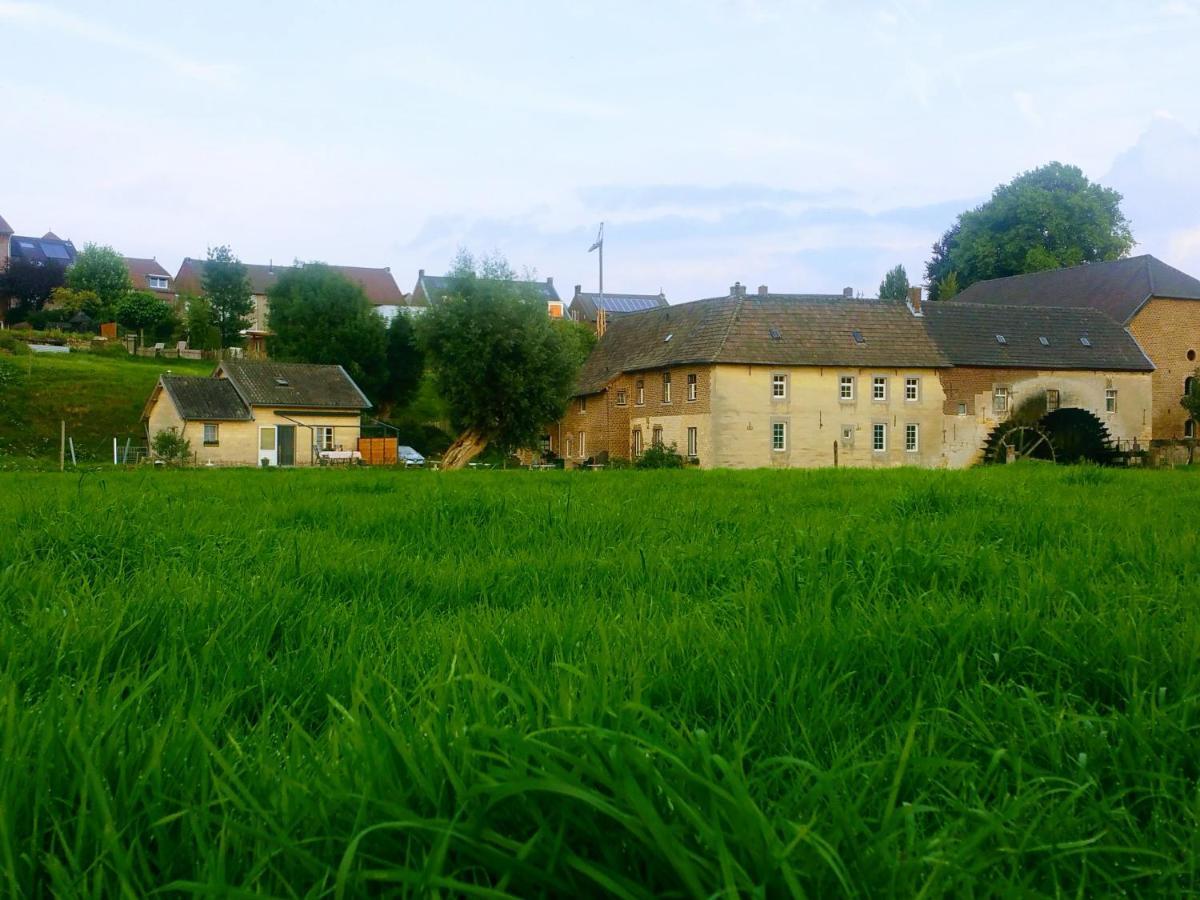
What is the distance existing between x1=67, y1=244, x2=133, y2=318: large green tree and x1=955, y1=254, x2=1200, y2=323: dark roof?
229 ft

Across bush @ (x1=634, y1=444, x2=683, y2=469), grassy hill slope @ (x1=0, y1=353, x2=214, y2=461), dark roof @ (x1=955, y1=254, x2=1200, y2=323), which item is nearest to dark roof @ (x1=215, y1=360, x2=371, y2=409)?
grassy hill slope @ (x1=0, y1=353, x2=214, y2=461)

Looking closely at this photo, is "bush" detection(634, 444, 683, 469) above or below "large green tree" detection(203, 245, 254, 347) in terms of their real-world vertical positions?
below

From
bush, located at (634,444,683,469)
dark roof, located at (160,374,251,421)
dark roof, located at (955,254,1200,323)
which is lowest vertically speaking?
bush, located at (634,444,683,469)

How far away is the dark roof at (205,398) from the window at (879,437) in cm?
3290

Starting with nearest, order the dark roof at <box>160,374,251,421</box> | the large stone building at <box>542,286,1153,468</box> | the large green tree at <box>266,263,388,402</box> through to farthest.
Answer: the dark roof at <box>160,374,251,421</box>, the large stone building at <box>542,286,1153,468</box>, the large green tree at <box>266,263,388,402</box>

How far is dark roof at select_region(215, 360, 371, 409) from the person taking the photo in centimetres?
5269

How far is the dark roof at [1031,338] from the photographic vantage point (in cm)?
5581

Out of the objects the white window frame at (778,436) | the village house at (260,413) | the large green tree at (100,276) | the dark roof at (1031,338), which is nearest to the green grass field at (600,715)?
the white window frame at (778,436)

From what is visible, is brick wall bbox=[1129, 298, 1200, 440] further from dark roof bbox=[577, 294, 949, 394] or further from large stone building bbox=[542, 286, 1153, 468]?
dark roof bbox=[577, 294, 949, 394]

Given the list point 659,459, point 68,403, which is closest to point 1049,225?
point 659,459

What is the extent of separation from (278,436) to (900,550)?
51.6 metres

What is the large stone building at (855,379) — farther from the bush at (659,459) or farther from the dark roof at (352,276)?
the dark roof at (352,276)

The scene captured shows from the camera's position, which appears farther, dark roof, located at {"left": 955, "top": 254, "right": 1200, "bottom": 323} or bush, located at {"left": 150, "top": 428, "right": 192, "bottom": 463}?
dark roof, located at {"left": 955, "top": 254, "right": 1200, "bottom": 323}

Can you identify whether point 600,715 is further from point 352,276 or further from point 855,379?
point 352,276
